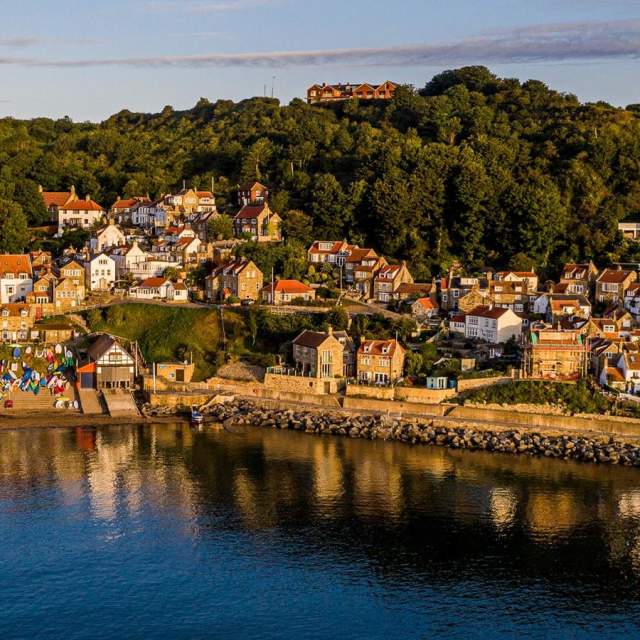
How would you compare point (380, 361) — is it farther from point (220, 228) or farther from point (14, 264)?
point (14, 264)

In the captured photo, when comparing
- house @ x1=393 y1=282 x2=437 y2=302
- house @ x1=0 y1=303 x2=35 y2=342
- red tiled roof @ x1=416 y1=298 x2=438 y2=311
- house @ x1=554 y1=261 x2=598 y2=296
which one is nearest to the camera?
house @ x1=0 y1=303 x2=35 y2=342

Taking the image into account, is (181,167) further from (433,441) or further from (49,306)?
(433,441)

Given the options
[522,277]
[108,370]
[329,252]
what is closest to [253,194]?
[329,252]

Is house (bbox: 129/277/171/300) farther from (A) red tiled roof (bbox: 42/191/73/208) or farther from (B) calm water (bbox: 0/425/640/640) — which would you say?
(B) calm water (bbox: 0/425/640/640)

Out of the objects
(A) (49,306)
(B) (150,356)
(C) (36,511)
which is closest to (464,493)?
(C) (36,511)

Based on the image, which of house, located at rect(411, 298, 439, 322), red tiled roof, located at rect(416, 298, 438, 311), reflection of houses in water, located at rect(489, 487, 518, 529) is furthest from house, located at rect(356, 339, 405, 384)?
reflection of houses in water, located at rect(489, 487, 518, 529)
